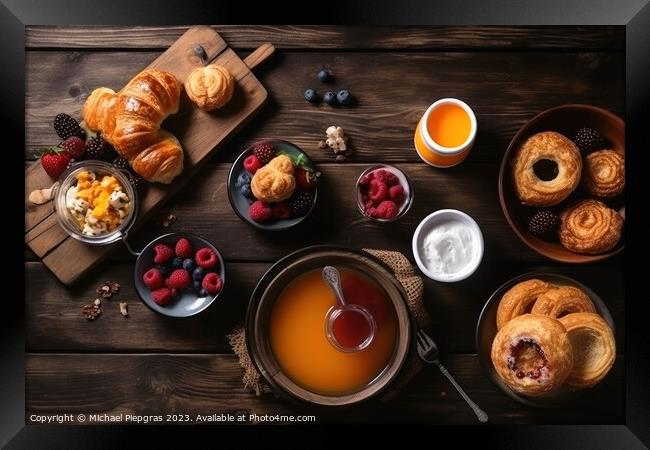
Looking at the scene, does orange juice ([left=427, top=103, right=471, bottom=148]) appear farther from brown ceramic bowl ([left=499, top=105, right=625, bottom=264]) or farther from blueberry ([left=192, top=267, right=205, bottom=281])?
blueberry ([left=192, top=267, right=205, bottom=281])

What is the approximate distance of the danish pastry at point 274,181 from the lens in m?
1.57

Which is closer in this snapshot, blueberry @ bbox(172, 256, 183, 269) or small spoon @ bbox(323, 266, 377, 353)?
small spoon @ bbox(323, 266, 377, 353)

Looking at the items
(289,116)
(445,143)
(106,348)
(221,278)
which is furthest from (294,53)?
(106,348)

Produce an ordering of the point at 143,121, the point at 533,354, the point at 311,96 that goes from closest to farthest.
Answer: the point at 533,354 < the point at 143,121 < the point at 311,96

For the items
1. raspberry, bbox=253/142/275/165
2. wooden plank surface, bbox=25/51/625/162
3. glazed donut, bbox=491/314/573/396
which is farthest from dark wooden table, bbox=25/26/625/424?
glazed donut, bbox=491/314/573/396

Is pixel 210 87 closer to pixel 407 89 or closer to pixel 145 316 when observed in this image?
pixel 407 89

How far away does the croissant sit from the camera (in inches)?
63.1

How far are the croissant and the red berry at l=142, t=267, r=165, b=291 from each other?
250 mm

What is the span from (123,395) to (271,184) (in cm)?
74

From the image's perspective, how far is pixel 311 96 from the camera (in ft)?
5.59

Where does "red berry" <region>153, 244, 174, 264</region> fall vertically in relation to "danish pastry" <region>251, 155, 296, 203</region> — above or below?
below

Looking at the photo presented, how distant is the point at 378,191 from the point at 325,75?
0.37 m

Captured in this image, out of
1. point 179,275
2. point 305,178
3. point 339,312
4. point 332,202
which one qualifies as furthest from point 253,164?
point 339,312

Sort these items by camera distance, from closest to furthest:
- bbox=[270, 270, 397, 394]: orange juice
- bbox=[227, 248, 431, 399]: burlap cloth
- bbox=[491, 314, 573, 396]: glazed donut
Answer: bbox=[491, 314, 573, 396]: glazed donut < bbox=[270, 270, 397, 394]: orange juice < bbox=[227, 248, 431, 399]: burlap cloth
